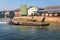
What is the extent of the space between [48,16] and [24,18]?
9.55 m

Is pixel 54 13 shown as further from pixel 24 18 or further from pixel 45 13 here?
pixel 24 18

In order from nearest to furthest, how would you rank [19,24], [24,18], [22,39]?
[22,39] < [19,24] < [24,18]

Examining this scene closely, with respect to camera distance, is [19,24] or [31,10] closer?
[19,24]

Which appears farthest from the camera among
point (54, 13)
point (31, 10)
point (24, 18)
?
point (31, 10)

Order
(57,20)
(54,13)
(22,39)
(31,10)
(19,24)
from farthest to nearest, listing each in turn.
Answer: (31,10) < (54,13) < (57,20) < (19,24) < (22,39)

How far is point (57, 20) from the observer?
50.8 m

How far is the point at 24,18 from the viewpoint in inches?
2330

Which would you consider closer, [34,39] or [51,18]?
[34,39]

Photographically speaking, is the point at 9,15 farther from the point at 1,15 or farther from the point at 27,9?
the point at 27,9

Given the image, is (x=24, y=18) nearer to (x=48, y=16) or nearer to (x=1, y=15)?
(x=48, y=16)

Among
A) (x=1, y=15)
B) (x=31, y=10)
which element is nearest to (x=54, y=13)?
(x=31, y=10)

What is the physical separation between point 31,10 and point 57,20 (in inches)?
915

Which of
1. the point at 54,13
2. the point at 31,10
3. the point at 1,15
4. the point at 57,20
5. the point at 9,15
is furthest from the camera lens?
the point at 1,15

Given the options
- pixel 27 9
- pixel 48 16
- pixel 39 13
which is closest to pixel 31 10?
pixel 27 9
